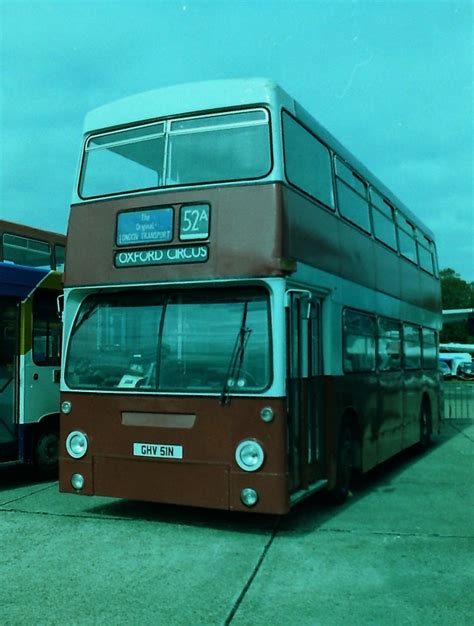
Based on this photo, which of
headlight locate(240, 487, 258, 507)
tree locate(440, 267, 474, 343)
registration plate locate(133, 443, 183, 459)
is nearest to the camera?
headlight locate(240, 487, 258, 507)

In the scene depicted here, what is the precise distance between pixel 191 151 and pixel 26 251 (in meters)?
5.04

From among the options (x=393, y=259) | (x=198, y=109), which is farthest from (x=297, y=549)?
(x=393, y=259)

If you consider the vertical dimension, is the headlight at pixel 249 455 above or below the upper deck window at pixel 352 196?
below

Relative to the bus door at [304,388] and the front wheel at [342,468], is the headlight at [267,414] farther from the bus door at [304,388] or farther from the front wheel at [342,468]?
the front wheel at [342,468]

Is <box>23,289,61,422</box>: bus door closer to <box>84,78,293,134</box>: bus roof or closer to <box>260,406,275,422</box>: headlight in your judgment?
<box>84,78,293,134</box>: bus roof

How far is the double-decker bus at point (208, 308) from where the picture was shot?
6.77m

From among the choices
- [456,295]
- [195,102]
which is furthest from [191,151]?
[456,295]

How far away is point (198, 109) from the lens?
24.4 ft

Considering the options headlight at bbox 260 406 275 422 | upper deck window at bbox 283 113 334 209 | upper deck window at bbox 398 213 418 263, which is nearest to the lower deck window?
upper deck window at bbox 283 113 334 209

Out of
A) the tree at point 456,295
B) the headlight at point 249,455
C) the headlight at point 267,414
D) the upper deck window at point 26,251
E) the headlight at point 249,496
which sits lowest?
the headlight at point 249,496

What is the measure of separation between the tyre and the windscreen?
261 centimetres

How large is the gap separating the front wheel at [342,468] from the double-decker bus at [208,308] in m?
0.03

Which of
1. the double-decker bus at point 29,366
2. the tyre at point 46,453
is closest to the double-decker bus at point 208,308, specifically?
the double-decker bus at point 29,366

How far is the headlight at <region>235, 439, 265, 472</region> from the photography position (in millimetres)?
6637
